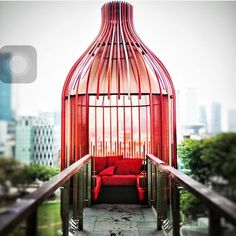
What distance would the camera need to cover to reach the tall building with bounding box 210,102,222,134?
1.98 m

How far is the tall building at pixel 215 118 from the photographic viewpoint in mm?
1981

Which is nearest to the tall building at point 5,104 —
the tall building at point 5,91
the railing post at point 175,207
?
the tall building at point 5,91

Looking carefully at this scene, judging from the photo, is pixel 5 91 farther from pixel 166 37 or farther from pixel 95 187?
pixel 95 187

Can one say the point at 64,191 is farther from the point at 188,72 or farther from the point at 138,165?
the point at 138,165

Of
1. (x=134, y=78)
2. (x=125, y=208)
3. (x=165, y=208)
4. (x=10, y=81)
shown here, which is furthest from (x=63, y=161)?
(x=10, y=81)

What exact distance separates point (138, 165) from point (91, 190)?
1.48m

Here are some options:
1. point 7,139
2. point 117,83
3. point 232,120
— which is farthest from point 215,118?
point 117,83

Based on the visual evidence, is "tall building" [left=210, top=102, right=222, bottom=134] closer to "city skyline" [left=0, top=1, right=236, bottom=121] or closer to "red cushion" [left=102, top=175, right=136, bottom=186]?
"city skyline" [left=0, top=1, right=236, bottom=121]

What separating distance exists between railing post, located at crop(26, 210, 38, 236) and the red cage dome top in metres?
4.48

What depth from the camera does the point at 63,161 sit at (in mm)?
6238

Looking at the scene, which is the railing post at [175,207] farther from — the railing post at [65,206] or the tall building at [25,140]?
the tall building at [25,140]

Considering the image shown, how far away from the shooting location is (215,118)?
216 centimetres

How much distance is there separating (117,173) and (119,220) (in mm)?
2146

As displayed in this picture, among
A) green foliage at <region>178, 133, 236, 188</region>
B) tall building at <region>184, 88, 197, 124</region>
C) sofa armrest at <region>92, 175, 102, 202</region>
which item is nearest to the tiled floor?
sofa armrest at <region>92, 175, 102, 202</region>
